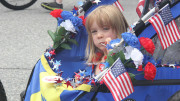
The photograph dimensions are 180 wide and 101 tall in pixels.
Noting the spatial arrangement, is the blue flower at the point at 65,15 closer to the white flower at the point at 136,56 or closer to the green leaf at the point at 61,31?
the green leaf at the point at 61,31

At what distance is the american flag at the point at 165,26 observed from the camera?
94.2 inches

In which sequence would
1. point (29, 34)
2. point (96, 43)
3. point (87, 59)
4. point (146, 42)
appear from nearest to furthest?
point (146, 42)
point (96, 43)
point (87, 59)
point (29, 34)

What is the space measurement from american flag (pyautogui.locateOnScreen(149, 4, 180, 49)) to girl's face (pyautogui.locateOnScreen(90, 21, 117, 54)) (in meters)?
0.53

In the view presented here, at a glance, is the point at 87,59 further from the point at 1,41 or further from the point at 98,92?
the point at 1,41

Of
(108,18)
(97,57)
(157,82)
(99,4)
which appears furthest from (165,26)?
(99,4)

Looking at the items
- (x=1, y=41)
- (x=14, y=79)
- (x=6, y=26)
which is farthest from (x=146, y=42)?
(x=6, y=26)

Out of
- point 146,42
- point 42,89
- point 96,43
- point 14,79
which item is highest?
point 146,42

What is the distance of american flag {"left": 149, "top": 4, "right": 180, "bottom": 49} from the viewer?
239 cm

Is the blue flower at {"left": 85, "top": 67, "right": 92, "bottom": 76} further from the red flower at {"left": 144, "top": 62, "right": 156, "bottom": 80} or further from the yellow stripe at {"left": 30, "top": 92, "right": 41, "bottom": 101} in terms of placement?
the red flower at {"left": 144, "top": 62, "right": 156, "bottom": 80}

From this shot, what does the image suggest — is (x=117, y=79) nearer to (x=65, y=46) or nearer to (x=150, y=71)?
(x=150, y=71)

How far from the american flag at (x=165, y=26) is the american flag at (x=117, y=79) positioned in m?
0.43

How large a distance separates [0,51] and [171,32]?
118 inches

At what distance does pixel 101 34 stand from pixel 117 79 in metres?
0.77

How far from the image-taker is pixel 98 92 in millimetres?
2293
